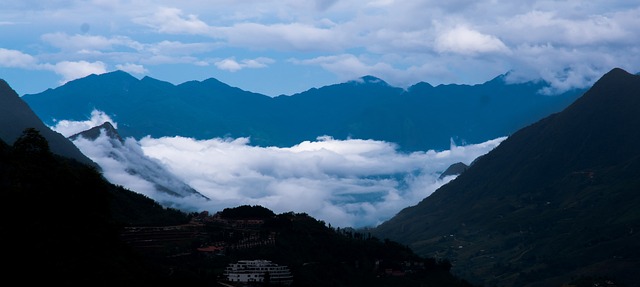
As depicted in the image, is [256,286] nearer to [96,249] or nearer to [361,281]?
[361,281]

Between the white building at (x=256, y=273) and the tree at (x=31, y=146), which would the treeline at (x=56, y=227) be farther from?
the white building at (x=256, y=273)

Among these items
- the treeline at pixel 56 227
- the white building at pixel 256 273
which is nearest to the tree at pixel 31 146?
the treeline at pixel 56 227

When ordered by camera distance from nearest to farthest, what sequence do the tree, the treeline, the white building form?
the treeline → the tree → the white building

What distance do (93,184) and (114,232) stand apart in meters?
5.74

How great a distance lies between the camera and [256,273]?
163 meters

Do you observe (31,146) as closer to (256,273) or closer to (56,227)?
(56,227)

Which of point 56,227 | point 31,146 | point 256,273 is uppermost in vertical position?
point 31,146

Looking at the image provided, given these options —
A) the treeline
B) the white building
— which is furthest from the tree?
the white building

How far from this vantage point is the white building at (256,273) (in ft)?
523

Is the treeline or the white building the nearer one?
the treeline

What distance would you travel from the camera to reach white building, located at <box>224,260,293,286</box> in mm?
159500

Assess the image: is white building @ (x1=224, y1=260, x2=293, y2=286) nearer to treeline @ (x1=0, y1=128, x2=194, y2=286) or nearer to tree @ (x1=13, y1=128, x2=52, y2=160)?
treeline @ (x1=0, y1=128, x2=194, y2=286)

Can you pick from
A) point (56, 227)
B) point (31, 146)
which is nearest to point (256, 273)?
point (31, 146)

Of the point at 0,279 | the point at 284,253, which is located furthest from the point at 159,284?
the point at 284,253
